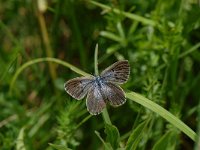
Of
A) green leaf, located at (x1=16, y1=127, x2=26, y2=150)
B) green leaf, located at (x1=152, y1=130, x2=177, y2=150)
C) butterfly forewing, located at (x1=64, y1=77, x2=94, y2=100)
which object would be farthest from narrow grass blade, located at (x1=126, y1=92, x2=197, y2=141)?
green leaf, located at (x1=16, y1=127, x2=26, y2=150)

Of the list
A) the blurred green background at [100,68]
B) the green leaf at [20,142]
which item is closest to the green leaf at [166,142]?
the blurred green background at [100,68]

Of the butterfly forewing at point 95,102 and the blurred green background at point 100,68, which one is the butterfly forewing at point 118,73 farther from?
the blurred green background at point 100,68

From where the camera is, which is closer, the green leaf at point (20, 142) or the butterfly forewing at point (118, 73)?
the butterfly forewing at point (118, 73)

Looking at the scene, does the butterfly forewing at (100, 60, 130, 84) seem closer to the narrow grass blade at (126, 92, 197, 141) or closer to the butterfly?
the butterfly

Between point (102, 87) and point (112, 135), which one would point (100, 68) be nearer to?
point (102, 87)

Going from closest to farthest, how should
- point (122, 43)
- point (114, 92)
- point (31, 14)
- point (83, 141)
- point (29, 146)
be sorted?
point (114, 92), point (29, 146), point (122, 43), point (83, 141), point (31, 14)

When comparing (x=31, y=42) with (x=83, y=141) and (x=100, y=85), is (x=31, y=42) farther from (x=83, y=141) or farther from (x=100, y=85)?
(x=100, y=85)

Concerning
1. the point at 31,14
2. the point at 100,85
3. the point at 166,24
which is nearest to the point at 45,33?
the point at 31,14

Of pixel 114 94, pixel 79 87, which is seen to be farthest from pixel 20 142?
pixel 114 94
